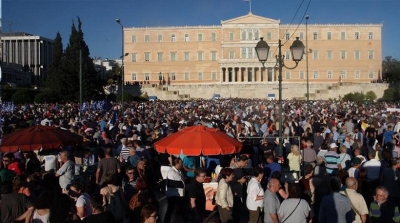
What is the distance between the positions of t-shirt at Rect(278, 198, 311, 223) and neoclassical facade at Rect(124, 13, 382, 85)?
164 feet

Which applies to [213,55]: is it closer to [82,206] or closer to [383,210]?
[383,210]

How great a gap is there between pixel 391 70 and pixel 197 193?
5581 centimetres

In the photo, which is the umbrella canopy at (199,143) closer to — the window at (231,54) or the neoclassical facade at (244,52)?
the neoclassical facade at (244,52)

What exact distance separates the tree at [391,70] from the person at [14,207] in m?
49.7

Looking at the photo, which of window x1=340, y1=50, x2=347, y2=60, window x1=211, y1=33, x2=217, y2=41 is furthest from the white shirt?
window x1=211, y1=33, x2=217, y2=41

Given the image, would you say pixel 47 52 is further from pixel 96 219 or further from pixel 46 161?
pixel 96 219

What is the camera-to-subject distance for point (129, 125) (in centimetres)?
1293

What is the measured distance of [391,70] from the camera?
55.7 meters

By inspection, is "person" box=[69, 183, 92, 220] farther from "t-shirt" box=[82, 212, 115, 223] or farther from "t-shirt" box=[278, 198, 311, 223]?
"t-shirt" box=[278, 198, 311, 223]

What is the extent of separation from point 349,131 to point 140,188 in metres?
8.42

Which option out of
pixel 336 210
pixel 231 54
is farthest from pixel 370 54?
pixel 336 210

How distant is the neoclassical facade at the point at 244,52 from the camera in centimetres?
5531

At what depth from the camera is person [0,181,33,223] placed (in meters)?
4.50

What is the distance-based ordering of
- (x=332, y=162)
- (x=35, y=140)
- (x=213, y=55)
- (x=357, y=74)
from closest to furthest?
(x=35, y=140) → (x=332, y=162) → (x=357, y=74) → (x=213, y=55)
